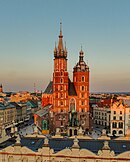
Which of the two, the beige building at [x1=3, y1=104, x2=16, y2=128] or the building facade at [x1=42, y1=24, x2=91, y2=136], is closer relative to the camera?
Result: the building facade at [x1=42, y1=24, x2=91, y2=136]

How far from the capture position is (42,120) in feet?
289

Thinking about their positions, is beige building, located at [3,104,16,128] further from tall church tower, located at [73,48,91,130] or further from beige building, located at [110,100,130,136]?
beige building, located at [110,100,130,136]

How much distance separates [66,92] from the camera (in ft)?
291

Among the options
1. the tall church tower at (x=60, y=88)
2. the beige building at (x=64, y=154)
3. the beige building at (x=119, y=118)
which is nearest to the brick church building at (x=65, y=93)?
the tall church tower at (x=60, y=88)

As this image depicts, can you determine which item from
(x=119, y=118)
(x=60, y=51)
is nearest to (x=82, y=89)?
(x=60, y=51)

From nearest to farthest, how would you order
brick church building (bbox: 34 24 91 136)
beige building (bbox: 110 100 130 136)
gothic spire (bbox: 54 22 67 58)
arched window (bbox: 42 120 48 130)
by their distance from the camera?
beige building (bbox: 110 100 130 136) → arched window (bbox: 42 120 48 130) → brick church building (bbox: 34 24 91 136) → gothic spire (bbox: 54 22 67 58)

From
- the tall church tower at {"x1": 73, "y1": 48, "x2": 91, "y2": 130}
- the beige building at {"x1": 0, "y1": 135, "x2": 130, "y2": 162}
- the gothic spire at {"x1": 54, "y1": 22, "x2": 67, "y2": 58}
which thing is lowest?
the beige building at {"x1": 0, "y1": 135, "x2": 130, "y2": 162}

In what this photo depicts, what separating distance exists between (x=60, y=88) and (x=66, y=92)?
237 cm

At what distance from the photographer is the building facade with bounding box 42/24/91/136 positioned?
3457 inches

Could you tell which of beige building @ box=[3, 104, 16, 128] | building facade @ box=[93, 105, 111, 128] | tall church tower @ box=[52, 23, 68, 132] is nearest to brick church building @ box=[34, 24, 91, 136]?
tall church tower @ box=[52, 23, 68, 132]

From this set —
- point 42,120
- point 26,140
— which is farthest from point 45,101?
point 26,140

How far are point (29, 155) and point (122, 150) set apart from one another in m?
11.0

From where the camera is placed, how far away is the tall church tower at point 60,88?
87.8 metres

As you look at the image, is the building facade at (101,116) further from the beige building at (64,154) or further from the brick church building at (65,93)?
the beige building at (64,154)
